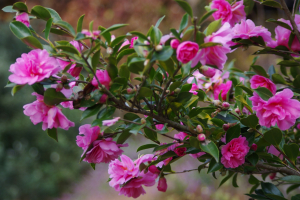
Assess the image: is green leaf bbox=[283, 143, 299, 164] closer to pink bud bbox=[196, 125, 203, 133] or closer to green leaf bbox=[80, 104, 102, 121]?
pink bud bbox=[196, 125, 203, 133]

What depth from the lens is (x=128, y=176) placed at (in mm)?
534

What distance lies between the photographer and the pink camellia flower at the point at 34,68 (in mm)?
389

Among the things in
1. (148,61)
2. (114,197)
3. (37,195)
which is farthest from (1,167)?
(148,61)

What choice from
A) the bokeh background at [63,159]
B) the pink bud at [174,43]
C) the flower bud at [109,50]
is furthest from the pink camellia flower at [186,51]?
the bokeh background at [63,159]

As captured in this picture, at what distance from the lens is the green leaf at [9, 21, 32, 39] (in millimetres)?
418

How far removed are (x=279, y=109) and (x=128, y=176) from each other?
12.0 inches

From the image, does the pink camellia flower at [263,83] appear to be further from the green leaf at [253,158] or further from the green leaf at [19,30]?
the green leaf at [19,30]

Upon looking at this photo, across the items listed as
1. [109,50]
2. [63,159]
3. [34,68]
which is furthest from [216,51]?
[63,159]

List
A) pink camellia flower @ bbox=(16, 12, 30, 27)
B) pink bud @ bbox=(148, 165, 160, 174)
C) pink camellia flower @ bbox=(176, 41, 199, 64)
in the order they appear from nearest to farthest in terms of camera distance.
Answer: pink camellia flower @ bbox=(176, 41, 199, 64) → pink camellia flower @ bbox=(16, 12, 30, 27) → pink bud @ bbox=(148, 165, 160, 174)

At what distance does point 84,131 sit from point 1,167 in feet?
8.16

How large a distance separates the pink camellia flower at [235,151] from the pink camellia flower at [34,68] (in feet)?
1.06

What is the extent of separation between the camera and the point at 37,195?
8.81 feet

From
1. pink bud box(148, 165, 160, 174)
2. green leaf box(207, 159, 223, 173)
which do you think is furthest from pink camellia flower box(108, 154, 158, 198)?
green leaf box(207, 159, 223, 173)

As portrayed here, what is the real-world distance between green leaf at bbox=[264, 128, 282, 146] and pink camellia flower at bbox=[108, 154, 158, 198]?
0.75 ft
